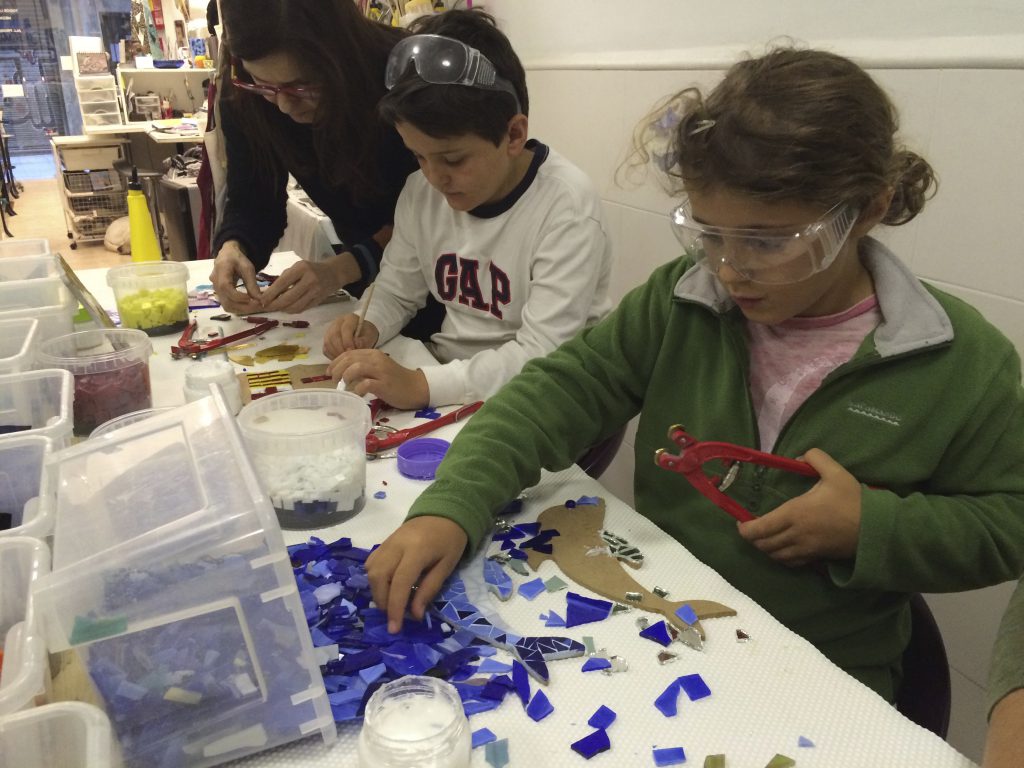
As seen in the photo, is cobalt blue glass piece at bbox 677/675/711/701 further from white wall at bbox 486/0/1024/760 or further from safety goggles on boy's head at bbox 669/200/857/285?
white wall at bbox 486/0/1024/760

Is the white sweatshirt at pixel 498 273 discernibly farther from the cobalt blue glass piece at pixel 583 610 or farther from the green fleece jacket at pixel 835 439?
the cobalt blue glass piece at pixel 583 610

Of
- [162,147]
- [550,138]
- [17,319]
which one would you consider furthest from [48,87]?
[17,319]

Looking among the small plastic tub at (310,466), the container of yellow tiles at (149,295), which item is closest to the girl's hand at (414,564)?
the small plastic tub at (310,466)

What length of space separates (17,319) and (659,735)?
1014 millimetres

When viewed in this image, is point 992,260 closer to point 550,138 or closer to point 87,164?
point 550,138

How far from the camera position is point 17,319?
110 cm

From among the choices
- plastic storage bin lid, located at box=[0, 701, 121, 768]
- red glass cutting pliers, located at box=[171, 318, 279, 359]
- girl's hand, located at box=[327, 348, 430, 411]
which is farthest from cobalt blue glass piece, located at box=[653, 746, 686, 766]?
red glass cutting pliers, located at box=[171, 318, 279, 359]

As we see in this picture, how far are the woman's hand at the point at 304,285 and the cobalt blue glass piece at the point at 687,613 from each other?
1.11 meters

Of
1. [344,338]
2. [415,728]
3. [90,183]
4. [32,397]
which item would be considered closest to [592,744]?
[415,728]

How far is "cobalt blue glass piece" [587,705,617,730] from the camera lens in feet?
2.05

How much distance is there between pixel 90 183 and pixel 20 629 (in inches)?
233

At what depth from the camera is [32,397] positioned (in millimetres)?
962

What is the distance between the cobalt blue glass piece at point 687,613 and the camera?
75 cm

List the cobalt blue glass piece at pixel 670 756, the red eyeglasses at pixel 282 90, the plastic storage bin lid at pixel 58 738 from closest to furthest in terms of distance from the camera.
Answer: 1. the plastic storage bin lid at pixel 58 738
2. the cobalt blue glass piece at pixel 670 756
3. the red eyeglasses at pixel 282 90
